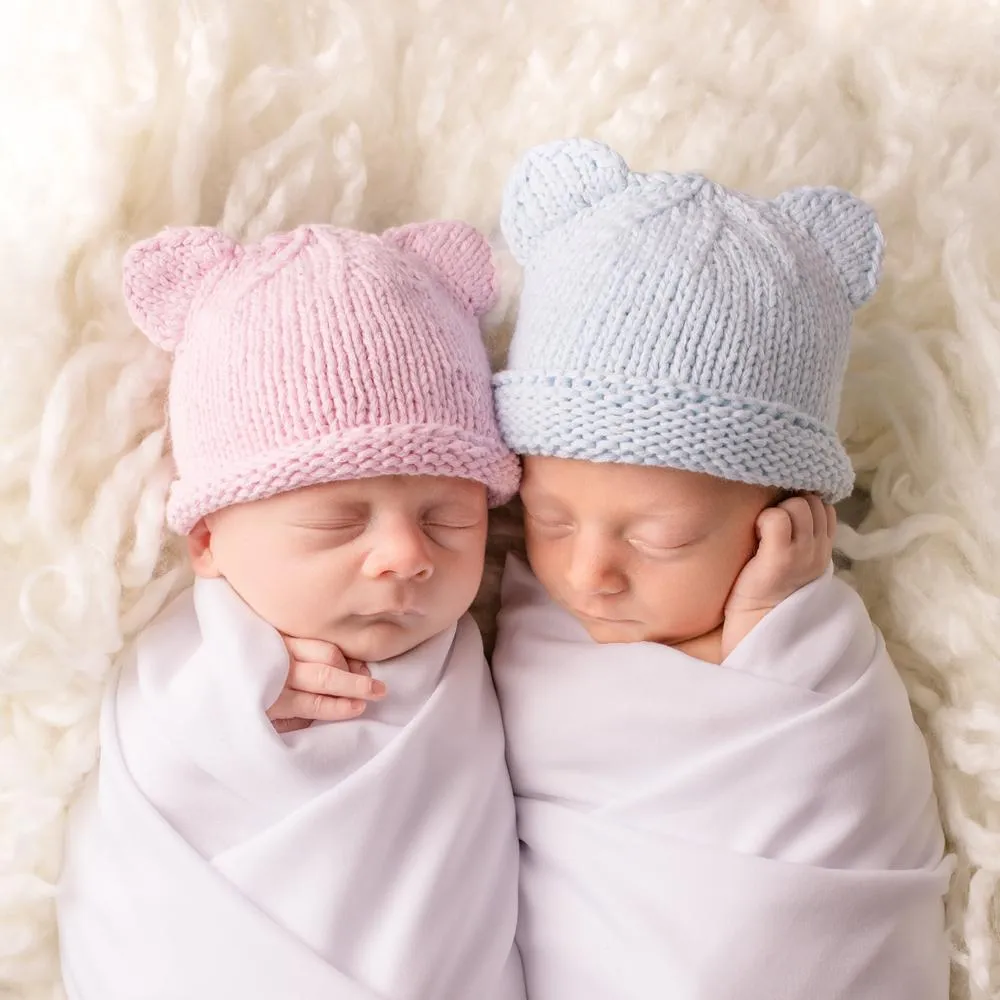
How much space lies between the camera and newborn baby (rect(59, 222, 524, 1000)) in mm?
1026

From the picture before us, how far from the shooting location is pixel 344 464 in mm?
1039

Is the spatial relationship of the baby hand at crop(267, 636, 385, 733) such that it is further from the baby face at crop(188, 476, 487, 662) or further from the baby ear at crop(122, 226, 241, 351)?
the baby ear at crop(122, 226, 241, 351)

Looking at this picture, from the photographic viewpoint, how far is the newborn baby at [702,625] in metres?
1.06

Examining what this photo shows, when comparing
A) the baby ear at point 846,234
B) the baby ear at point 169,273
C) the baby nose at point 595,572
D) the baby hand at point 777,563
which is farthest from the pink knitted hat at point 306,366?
the baby ear at point 846,234

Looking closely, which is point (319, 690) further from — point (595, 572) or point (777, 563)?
point (777, 563)

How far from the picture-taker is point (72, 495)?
1155 millimetres

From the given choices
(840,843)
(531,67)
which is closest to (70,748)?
(840,843)

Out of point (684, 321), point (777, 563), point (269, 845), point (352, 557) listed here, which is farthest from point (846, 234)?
point (269, 845)

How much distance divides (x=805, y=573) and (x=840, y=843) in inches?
10.8

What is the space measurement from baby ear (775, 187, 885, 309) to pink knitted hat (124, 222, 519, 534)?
385 millimetres

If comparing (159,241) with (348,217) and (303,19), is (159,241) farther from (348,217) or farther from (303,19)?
(303,19)

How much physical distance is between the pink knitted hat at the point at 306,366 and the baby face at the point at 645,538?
75mm

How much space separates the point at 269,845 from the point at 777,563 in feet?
1.89

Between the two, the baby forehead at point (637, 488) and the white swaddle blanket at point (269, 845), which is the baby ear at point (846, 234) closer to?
the baby forehead at point (637, 488)
